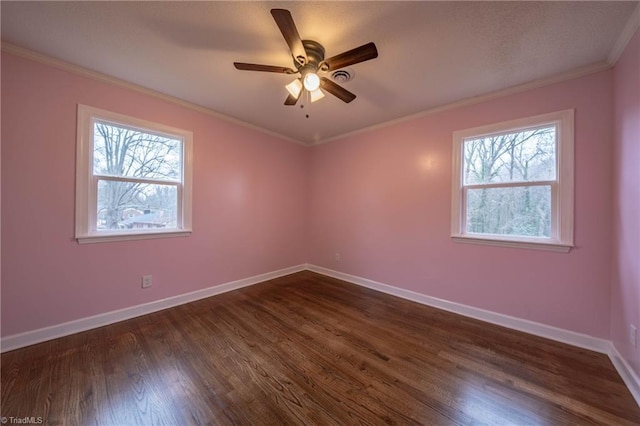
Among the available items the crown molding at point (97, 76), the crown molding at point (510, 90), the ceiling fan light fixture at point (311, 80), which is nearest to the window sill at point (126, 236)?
the crown molding at point (97, 76)

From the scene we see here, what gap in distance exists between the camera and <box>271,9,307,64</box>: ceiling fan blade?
1.24 m

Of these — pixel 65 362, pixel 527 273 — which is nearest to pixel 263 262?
pixel 65 362

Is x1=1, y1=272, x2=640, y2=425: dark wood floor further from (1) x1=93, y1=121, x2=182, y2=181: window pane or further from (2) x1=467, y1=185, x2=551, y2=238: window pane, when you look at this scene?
(1) x1=93, y1=121, x2=182, y2=181: window pane

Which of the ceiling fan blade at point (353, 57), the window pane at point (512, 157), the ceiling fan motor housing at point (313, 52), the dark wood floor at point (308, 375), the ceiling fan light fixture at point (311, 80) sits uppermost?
the ceiling fan motor housing at point (313, 52)

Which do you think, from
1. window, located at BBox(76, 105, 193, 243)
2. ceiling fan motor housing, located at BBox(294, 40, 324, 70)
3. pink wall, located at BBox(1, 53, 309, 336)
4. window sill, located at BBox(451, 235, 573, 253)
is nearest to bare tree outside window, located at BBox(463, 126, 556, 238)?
window sill, located at BBox(451, 235, 573, 253)

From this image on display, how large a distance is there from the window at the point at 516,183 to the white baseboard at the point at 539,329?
2.50 ft

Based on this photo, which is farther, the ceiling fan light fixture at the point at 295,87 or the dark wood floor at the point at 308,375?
the ceiling fan light fixture at the point at 295,87

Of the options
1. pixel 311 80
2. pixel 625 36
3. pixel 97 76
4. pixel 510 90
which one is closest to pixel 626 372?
pixel 625 36

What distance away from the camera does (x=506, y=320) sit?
94.6 inches

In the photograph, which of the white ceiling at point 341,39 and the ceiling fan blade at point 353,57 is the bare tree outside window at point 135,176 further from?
the ceiling fan blade at point 353,57

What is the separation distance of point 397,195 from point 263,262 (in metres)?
2.33

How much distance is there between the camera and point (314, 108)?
2.95 meters

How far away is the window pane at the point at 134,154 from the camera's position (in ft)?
7.67

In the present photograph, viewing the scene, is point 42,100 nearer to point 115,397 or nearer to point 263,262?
point 115,397
